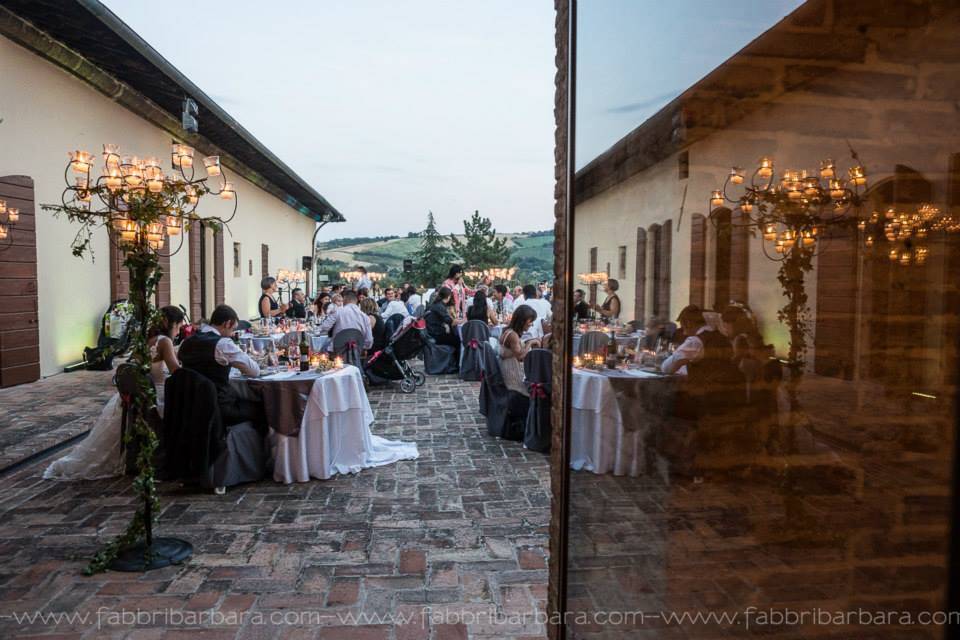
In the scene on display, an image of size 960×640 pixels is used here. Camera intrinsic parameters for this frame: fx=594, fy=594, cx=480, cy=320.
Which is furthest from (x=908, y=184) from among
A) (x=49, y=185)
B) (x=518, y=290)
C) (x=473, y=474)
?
(x=518, y=290)

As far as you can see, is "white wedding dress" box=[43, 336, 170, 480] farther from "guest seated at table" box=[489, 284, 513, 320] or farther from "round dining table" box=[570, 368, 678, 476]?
"guest seated at table" box=[489, 284, 513, 320]

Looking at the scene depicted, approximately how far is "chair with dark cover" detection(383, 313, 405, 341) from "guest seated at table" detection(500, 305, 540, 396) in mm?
3056

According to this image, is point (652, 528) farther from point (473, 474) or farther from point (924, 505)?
point (473, 474)

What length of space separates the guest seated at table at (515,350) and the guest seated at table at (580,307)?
4.04 meters

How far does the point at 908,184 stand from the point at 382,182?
50314 millimetres

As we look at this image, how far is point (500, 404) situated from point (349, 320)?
277cm

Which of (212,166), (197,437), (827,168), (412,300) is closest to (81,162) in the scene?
(212,166)

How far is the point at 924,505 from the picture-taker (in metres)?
0.83

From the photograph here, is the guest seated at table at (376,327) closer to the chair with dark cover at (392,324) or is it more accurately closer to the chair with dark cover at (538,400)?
the chair with dark cover at (392,324)

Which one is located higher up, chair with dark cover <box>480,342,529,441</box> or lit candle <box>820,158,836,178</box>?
lit candle <box>820,158,836,178</box>

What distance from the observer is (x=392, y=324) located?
29.5 ft

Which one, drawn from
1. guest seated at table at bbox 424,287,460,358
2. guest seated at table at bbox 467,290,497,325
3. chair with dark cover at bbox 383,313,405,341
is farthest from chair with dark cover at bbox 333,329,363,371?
guest seated at table at bbox 467,290,497,325

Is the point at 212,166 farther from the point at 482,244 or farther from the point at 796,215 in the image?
the point at 482,244

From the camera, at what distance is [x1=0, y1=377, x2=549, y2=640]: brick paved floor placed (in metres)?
2.78
